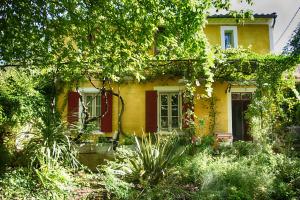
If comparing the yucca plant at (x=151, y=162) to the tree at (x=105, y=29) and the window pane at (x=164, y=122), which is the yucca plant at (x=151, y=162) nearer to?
the tree at (x=105, y=29)

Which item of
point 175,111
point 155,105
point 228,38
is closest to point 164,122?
point 175,111

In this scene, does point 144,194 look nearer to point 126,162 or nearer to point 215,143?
point 126,162

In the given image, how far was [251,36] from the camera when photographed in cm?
1502

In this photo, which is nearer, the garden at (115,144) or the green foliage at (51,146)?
the garden at (115,144)

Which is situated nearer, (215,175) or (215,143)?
(215,175)

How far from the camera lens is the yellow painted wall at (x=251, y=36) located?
14852 millimetres

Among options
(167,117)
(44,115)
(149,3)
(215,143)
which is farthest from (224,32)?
(149,3)

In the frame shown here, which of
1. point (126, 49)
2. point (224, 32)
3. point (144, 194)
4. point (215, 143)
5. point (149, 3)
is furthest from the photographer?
point (224, 32)

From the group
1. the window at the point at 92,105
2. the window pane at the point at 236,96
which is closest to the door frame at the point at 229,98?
the window pane at the point at 236,96

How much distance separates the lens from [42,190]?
20.9 feet

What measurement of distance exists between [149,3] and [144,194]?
3272 millimetres

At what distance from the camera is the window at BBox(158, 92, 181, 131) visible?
1362 cm

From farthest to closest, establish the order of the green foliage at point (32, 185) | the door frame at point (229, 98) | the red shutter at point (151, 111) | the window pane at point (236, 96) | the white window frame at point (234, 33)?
the white window frame at point (234, 33) < the window pane at point (236, 96) < the red shutter at point (151, 111) < the door frame at point (229, 98) < the green foliage at point (32, 185)

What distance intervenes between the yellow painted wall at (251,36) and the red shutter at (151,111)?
3822 millimetres
